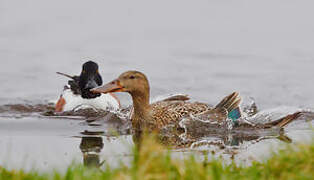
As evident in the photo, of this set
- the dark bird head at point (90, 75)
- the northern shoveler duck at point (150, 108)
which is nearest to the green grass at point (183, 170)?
the northern shoveler duck at point (150, 108)

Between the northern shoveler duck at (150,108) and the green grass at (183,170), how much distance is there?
170 inches

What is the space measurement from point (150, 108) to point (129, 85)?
681mm

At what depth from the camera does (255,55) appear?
16.6 meters

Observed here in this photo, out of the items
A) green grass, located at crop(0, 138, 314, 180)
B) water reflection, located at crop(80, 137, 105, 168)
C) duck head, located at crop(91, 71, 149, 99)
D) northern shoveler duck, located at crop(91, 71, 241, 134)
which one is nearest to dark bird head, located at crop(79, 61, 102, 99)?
northern shoveler duck, located at crop(91, 71, 241, 134)

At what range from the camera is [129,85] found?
32.2 feet

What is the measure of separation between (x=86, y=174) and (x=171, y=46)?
12339 millimetres

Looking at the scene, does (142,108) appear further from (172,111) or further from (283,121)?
(283,121)

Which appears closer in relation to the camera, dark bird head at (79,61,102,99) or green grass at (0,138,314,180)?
green grass at (0,138,314,180)

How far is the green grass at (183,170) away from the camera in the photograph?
475cm

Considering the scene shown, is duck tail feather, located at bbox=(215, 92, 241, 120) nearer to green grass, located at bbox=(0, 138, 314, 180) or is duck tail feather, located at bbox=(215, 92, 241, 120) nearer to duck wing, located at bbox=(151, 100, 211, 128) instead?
duck wing, located at bbox=(151, 100, 211, 128)

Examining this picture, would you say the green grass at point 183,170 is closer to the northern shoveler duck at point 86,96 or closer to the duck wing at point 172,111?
the duck wing at point 172,111

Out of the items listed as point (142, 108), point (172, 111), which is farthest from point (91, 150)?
point (172, 111)

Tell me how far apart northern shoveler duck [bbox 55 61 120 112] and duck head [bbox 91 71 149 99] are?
220 centimetres

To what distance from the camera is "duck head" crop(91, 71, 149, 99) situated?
31.6 ft
